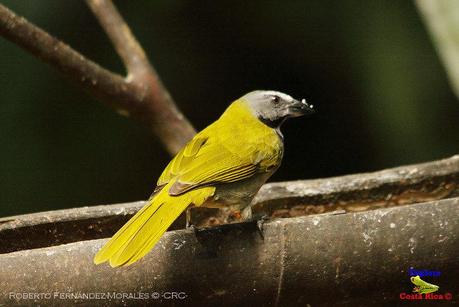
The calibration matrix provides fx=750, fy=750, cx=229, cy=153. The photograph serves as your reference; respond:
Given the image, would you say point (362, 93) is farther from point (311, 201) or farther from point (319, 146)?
point (311, 201)

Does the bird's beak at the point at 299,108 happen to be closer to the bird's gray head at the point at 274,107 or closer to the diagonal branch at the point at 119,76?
the bird's gray head at the point at 274,107

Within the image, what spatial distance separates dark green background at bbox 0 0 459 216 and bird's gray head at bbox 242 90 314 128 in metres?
2.08

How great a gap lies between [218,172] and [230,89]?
2.98 metres

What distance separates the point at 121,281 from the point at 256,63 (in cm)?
384

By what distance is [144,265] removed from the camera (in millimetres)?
2406

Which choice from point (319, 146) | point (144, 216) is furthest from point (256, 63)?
point (144, 216)

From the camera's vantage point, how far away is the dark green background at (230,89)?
538 cm

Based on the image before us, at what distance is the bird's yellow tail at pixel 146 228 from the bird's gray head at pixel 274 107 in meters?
0.74

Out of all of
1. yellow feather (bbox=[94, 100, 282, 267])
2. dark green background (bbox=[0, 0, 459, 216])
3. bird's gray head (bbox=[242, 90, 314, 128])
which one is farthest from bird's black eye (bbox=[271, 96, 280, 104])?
dark green background (bbox=[0, 0, 459, 216])

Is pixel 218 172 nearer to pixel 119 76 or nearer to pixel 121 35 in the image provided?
pixel 119 76

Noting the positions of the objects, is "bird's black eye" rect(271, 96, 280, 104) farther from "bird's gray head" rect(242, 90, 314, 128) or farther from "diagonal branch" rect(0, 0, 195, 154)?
"diagonal branch" rect(0, 0, 195, 154)

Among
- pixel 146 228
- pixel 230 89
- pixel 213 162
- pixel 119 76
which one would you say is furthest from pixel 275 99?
pixel 230 89

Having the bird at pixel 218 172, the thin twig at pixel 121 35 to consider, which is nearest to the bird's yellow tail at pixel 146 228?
the bird at pixel 218 172

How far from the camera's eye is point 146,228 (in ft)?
8.21
